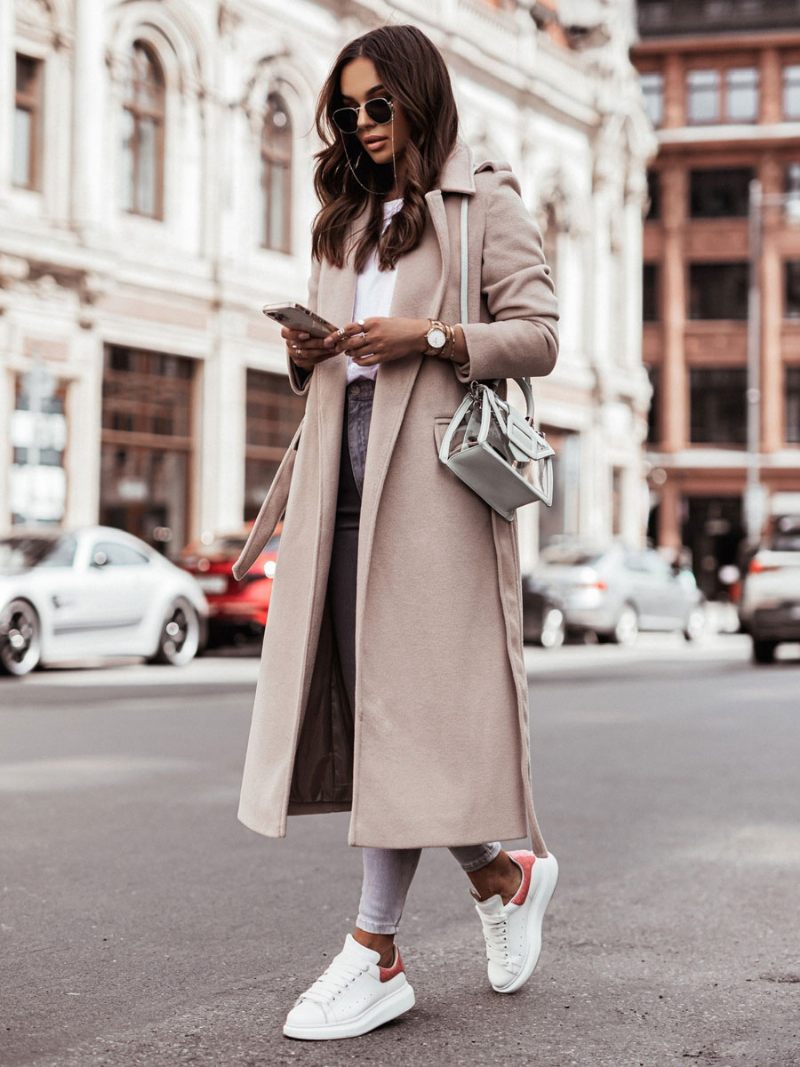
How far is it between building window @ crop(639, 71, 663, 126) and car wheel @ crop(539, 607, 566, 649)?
34602 millimetres

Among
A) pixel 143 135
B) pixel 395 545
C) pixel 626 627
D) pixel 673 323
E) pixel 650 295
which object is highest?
pixel 650 295

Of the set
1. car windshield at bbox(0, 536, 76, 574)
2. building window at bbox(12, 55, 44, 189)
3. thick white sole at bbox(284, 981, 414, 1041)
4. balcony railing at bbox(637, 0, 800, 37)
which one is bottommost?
thick white sole at bbox(284, 981, 414, 1041)

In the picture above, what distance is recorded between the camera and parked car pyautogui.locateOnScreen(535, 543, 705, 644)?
78.4 ft

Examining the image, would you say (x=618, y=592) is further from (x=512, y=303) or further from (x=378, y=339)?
(x=378, y=339)

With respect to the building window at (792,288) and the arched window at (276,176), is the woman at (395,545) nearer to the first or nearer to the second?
the arched window at (276,176)

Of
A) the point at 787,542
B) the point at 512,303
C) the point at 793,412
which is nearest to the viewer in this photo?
the point at 512,303

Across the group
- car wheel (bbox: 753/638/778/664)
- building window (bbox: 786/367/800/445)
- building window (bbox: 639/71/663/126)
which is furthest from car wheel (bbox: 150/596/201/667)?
building window (bbox: 639/71/663/126)

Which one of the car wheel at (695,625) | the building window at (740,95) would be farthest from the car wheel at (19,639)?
the building window at (740,95)

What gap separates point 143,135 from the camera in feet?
86.2

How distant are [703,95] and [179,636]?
135 feet

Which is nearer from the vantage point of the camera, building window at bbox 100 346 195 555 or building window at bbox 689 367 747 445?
building window at bbox 100 346 195 555

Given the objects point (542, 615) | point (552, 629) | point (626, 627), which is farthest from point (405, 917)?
point (626, 627)

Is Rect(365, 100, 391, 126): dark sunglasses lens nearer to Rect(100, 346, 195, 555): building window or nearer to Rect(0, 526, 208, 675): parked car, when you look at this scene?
Rect(0, 526, 208, 675): parked car

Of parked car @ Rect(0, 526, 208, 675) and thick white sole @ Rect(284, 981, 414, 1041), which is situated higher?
parked car @ Rect(0, 526, 208, 675)
